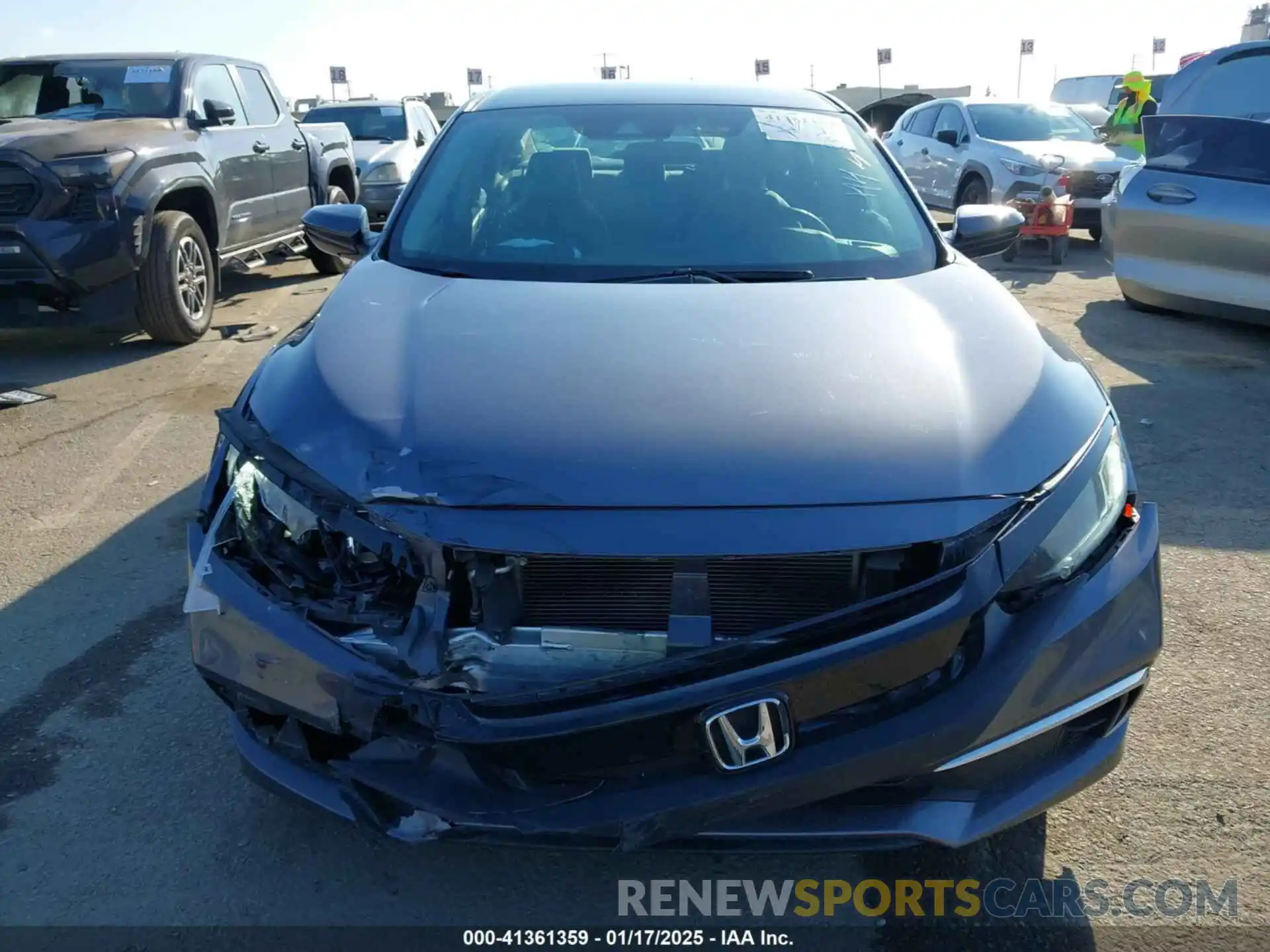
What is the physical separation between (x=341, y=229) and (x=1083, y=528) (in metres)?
2.65

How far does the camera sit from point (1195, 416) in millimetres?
5160

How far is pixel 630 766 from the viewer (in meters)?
1.69

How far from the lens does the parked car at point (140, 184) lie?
5.75 m

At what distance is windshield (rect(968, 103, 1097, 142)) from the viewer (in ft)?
36.4

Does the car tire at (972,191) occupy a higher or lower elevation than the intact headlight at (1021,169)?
lower

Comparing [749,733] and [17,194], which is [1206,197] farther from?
[17,194]

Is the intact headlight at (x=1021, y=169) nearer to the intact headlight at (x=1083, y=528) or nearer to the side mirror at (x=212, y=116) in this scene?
the side mirror at (x=212, y=116)

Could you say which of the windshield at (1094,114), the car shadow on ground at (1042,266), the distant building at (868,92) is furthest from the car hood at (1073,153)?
the distant building at (868,92)

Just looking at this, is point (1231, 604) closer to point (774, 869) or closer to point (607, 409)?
point (774, 869)

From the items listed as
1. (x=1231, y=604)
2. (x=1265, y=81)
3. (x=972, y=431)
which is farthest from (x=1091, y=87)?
(x=972, y=431)

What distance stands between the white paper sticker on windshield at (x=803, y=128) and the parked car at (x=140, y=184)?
13.8 ft

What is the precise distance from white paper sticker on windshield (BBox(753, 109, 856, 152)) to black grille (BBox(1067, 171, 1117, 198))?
8.10 metres

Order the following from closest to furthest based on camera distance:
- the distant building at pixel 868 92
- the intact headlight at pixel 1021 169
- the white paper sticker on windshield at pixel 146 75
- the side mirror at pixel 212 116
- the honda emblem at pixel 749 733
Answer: the honda emblem at pixel 749 733
the side mirror at pixel 212 116
the white paper sticker on windshield at pixel 146 75
the intact headlight at pixel 1021 169
the distant building at pixel 868 92

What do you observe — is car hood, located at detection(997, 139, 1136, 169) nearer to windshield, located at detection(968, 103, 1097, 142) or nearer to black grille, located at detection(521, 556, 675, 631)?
windshield, located at detection(968, 103, 1097, 142)
